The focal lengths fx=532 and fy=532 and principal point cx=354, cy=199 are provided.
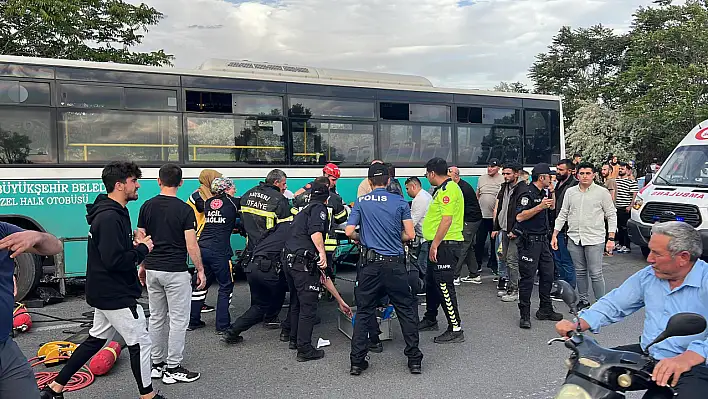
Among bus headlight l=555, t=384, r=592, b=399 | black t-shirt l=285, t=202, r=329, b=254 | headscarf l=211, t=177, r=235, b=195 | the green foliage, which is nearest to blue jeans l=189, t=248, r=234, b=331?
headscarf l=211, t=177, r=235, b=195

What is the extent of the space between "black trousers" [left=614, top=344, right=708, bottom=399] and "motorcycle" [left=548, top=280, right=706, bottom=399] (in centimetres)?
12

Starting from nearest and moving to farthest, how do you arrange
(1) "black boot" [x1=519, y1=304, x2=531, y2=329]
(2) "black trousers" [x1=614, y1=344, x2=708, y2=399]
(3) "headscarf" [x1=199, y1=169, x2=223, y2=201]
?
(2) "black trousers" [x1=614, y1=344, x2=708, y2=399] < (1) "black boot" [x1=519, y1=304, x2=531, y2=329] < (3) "headscarf" [x1=199, y1=169, x2=223, y2=201]

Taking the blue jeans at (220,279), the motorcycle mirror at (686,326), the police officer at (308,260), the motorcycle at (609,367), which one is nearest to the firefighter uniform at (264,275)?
the police officer at (308,260)

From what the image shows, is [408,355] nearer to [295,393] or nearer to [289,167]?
[295,393]

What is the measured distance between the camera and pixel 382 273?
4.95 m

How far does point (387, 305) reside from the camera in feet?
19.8

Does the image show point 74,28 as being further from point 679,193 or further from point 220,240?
point 679,193

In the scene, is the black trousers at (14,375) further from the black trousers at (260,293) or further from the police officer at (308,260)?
the black trousers at (260,293)

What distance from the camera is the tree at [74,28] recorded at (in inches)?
566

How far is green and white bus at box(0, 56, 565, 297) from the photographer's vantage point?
7.41 metres

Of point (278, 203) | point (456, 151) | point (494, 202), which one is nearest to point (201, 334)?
point (278, 203)

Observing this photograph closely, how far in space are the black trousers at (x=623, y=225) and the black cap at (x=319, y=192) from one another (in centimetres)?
840

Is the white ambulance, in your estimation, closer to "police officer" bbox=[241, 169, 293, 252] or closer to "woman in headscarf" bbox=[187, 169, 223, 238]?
"police officer" bbox=[241, 169, 293, 252]

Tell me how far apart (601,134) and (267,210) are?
36831mm
